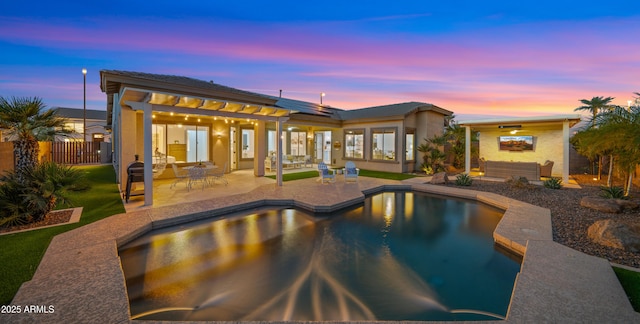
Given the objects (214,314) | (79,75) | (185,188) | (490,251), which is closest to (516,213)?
(490,251)

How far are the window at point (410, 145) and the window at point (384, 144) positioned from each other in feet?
2.33

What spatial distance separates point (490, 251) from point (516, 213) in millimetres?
2629

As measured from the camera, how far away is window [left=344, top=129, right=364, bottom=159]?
17541mm

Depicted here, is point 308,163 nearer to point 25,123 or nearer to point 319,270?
point 25,123

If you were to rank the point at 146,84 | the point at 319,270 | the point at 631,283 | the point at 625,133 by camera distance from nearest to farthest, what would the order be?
1. the point at 631,283
2. the point at 319,270
3. the point at 625,133
4. the point at 146,84

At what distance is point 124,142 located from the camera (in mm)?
9211

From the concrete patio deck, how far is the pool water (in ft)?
1.05

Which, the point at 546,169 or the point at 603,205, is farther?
the point at 546,169

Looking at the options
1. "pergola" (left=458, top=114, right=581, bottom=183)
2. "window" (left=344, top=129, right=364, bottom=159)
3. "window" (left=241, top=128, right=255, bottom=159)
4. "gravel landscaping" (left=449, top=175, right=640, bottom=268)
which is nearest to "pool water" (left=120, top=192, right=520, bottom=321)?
"gravel landscaping" (left=449, top=175, right=640, bottom=268)

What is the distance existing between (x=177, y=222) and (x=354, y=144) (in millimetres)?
13152

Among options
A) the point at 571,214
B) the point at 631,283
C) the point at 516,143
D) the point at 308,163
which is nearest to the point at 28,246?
the point at 631,283

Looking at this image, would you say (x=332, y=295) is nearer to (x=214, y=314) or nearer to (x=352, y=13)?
(x=214, y=314)

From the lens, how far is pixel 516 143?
16328mm

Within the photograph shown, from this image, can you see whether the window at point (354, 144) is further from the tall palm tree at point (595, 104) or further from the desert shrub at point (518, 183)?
the tall palm tree at point (595, 104)
